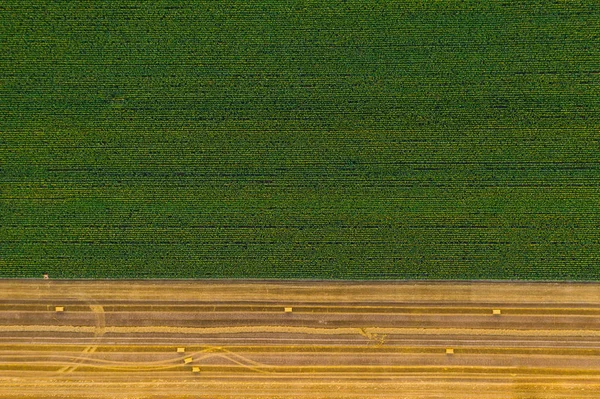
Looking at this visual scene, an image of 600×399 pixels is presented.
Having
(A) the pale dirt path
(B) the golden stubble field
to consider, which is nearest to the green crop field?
(A) the pale dirt path

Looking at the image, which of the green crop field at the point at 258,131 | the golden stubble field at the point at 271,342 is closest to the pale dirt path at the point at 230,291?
the golden stubble field at the point at 271,342

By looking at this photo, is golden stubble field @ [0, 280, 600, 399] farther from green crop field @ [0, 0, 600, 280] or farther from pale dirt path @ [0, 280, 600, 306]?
green crop field @ [0, 0, 600, 280]

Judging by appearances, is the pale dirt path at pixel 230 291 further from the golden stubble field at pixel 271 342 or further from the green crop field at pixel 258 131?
the green crop field at pixel 258 131

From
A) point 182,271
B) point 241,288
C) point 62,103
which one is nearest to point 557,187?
point 241,288

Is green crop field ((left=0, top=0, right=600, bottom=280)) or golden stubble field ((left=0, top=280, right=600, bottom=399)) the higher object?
green crop field ((left=0, top=0, right=600, bottom=280))

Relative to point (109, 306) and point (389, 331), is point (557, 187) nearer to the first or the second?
point (389, 331)

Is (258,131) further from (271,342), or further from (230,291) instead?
(271,342)

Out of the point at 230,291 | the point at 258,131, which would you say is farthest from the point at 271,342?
the point at 258,131

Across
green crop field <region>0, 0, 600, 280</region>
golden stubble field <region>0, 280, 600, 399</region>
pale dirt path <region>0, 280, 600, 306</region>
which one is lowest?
golden stubble field <region>0, 280, 600, 399</region>
